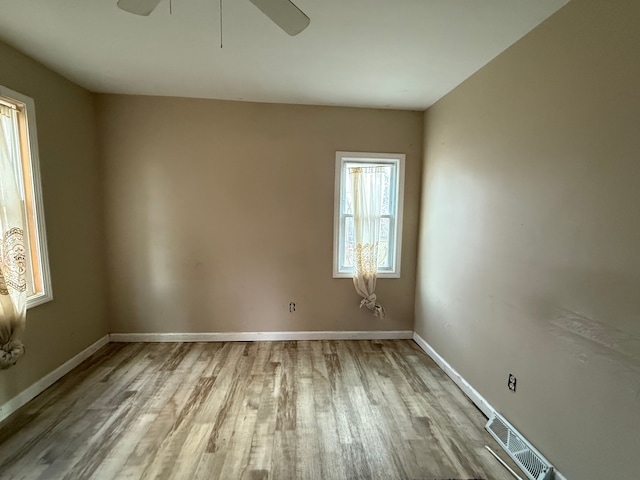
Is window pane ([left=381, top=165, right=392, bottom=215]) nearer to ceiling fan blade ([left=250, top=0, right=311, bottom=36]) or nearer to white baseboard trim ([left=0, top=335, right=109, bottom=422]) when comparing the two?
ceiling fan blade ([left=250, top=0, right=311, bottom=36])

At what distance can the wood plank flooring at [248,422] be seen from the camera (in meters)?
1.62

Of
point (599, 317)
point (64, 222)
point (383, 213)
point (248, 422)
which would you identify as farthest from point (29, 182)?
point (599, 317)

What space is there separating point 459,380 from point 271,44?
9.89 ft

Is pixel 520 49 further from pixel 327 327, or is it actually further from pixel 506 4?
pixel 327 327

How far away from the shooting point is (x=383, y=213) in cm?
328

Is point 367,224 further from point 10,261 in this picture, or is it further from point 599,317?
point 10,261

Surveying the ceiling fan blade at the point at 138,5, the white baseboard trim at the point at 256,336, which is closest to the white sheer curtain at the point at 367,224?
the white baseboard trim at the point at 256,336

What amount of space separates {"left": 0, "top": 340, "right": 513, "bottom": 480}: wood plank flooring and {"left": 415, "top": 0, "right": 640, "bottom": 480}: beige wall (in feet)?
1.65

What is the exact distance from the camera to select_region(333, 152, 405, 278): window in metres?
3.16

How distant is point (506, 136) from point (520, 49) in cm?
52

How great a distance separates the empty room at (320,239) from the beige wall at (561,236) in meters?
0.01

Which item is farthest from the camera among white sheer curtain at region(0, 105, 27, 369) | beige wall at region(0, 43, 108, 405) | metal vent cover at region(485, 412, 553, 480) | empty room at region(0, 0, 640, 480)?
Answer: beige wall at region(0, 43, 108, 405)

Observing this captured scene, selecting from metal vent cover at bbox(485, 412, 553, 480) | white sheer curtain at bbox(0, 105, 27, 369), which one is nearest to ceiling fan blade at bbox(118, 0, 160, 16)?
white sheer curtain at bbox(0, 105, 27, 369)

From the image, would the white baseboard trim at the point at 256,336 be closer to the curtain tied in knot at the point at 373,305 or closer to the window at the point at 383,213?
the curtain tied in knot at the point at 373,305
